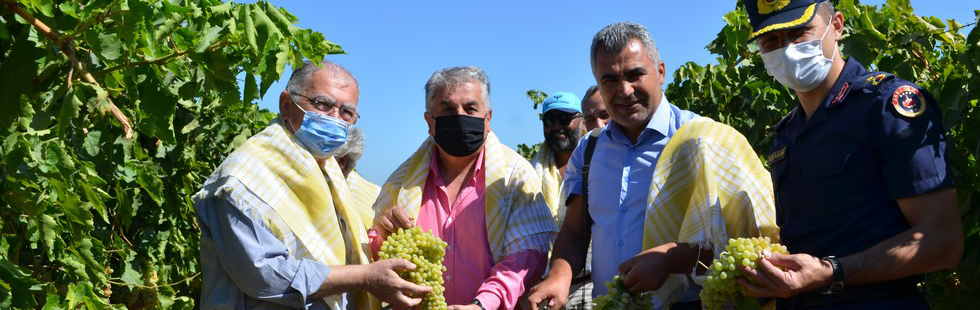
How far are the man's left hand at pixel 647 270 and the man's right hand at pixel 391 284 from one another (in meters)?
0.71

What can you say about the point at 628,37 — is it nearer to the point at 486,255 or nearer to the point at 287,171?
the point at 486,255

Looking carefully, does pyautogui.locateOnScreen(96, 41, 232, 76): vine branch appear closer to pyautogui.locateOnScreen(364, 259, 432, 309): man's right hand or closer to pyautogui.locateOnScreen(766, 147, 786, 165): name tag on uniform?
pyautogui.locateOnScreen(364, 259, 432, 309): man's right hand

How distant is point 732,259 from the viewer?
8.48ft

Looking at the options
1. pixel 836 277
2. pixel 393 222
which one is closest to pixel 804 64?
pixel 836 277

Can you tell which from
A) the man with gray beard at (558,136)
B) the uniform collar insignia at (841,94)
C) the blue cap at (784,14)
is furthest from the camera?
the man with gray beard at (558,136)

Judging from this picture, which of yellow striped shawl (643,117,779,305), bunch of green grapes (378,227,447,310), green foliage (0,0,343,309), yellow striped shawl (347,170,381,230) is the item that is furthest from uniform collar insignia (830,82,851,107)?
yellow striped shawl (347,170,381,230)

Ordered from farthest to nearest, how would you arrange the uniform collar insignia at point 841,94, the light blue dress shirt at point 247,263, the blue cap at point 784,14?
the light blue dress shirt at point 247,263, the blue cap at point 784,14, the uniform collar insignia at point 841,94

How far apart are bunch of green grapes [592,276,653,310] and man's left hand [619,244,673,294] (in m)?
0.02

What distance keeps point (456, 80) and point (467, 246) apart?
0.65 m

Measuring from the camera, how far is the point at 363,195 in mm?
4695

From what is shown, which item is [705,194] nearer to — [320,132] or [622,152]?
[622,152]

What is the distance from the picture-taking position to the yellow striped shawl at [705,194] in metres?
3.05

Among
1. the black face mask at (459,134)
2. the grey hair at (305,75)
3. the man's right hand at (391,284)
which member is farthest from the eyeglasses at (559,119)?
the man's right hand at (391,284)

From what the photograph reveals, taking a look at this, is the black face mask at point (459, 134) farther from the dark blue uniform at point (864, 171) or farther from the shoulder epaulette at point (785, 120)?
the dark blue uniform at point (864, 171)
